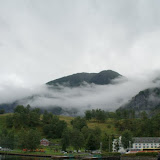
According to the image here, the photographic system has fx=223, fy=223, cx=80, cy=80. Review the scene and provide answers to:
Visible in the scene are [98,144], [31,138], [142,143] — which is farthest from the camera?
[142,143]

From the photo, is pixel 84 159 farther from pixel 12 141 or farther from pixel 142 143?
pixel 142 143

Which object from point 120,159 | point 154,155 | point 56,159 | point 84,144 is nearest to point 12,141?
point 84,144

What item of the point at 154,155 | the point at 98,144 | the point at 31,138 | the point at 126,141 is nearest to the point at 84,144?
the point at 98,144

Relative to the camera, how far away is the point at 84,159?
366ft

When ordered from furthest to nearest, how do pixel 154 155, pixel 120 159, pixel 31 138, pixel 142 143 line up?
pixel 142 143, pixel 31 138, pixel 120 159, pixel 154 155

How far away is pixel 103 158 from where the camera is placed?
121 meters

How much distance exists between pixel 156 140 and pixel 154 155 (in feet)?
275

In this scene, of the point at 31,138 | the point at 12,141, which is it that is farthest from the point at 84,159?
the point at 12,141

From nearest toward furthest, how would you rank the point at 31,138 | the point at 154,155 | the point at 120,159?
the point at 154,155
the point at 120,159
the point at 31,138

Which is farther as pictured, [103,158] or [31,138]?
[31,138]

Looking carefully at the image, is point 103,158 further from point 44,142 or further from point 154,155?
point 44,142

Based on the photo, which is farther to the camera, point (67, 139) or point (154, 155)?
point (67, 139)

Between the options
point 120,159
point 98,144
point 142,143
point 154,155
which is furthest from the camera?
point 142,143

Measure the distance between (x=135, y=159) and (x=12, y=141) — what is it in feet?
305
